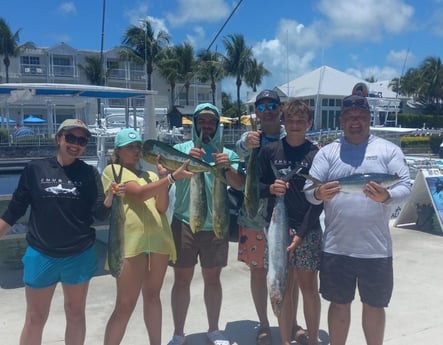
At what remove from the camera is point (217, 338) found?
12.4 ft

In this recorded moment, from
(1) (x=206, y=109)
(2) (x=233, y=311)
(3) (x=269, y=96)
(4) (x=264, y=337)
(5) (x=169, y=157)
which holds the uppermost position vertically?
(3) (x=269, y=96)

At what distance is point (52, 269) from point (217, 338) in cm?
149

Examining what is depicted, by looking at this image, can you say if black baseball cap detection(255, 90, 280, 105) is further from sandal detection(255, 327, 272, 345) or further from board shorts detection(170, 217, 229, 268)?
sandal detection(255, 327, 272, 345)

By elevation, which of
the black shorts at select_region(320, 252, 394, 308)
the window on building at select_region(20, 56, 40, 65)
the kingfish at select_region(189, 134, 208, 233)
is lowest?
the black shorts at select_region(320, 252, 394, 308)

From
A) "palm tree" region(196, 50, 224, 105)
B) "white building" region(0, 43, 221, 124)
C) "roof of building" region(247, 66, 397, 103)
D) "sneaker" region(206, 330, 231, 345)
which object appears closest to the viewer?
"sneaker" region(206, 330, 231, 345)

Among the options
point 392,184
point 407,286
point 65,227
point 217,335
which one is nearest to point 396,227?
point 407,286

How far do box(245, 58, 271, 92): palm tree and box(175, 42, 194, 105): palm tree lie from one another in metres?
6.56

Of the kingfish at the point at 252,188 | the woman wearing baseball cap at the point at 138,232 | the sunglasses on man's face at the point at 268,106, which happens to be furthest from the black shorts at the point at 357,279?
the sunglasses on man's face at the point at 268,106

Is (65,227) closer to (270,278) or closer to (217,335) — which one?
(270,278)

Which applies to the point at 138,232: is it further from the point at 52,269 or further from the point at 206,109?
the point at 206,109

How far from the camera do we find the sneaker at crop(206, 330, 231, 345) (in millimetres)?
3760

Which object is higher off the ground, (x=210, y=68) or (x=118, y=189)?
(x=210, y=68)

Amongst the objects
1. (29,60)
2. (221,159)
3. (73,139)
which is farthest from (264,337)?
(29,60)

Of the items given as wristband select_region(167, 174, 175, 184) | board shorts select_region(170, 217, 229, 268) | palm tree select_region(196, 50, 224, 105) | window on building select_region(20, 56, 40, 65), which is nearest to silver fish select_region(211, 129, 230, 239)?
wristband select_region(167, 174, 175, 184)
